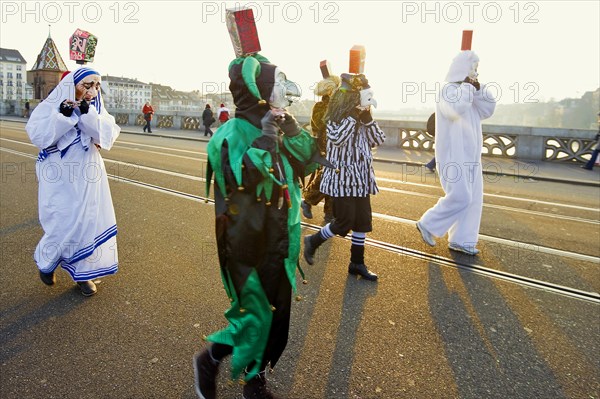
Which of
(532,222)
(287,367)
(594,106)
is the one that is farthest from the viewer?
(594,106)

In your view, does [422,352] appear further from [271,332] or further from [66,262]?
[66,262]

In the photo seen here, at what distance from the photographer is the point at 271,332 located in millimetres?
2424

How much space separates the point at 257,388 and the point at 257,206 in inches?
40.4

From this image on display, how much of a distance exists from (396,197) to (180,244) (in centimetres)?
445

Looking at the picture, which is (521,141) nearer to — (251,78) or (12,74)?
(251,78)

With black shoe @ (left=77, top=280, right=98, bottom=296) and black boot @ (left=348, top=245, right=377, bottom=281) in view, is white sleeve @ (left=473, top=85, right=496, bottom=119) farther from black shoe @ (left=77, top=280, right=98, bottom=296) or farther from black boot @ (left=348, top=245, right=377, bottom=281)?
black shoe @ (left=77, top=280, right=98, bottom=296)

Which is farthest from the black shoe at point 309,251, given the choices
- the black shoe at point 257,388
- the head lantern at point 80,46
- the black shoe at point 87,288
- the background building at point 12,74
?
the background building at point 12,74

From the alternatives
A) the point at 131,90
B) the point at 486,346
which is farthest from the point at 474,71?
the point at 131,90

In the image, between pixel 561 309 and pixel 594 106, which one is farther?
pixel 594 106

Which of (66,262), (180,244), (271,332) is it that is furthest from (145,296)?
(271,332)

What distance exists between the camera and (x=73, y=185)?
3.85 metres

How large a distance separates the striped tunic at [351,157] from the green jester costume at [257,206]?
1.88 metres

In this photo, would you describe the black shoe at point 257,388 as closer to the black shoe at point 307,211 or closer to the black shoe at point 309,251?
the black shoe at point 309,251

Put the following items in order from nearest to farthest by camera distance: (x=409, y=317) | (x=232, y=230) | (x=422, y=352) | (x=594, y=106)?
(x=232, y=230) < (x=422, y=352) < (x=409, y=317) < (x=594, y=106)
